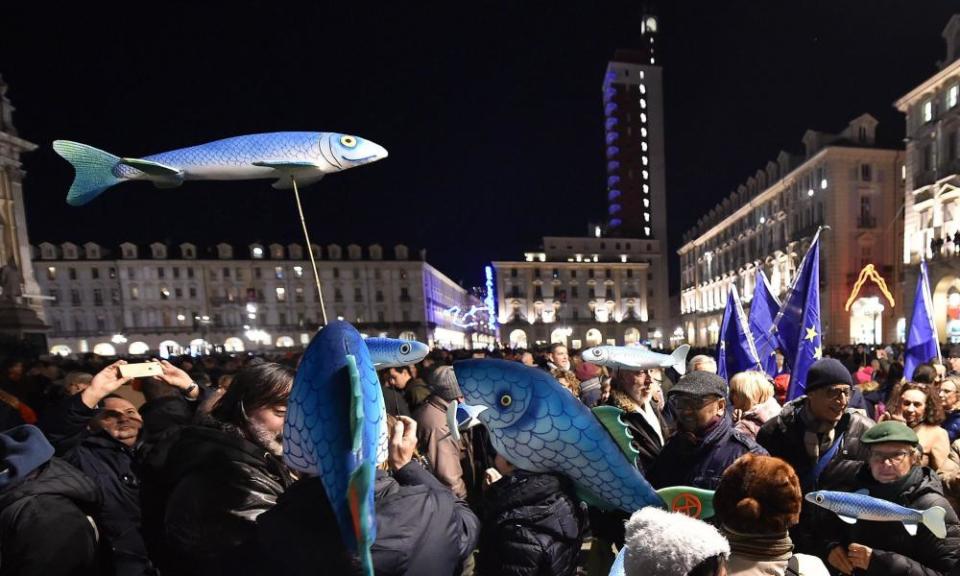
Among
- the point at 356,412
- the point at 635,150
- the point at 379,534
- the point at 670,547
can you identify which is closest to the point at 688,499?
the point at 670,547

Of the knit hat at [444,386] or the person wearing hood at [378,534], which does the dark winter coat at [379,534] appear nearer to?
the person wearing hood at [378,534]

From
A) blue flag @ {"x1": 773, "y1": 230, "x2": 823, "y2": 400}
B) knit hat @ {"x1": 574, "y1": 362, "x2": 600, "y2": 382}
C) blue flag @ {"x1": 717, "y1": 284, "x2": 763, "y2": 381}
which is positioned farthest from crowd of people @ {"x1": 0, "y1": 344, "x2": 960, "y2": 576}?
knit hat @ {"x1": 574, "y1": 362, "x2": 600, "y2": 382}

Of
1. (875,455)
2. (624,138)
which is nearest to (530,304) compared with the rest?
(624,138)

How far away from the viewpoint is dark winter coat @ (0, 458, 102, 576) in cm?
176

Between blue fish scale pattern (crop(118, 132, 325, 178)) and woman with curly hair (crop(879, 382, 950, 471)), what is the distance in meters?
4.69

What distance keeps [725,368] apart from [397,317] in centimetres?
4909

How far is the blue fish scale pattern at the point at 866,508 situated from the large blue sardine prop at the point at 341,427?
7.02 feet

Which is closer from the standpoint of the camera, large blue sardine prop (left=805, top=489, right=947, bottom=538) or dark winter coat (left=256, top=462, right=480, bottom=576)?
dark winter coat (left=256, top=462, right=480, bottom=576)

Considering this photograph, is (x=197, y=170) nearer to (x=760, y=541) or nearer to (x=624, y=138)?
(x=760, y=541)

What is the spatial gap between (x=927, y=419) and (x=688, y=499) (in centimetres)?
288

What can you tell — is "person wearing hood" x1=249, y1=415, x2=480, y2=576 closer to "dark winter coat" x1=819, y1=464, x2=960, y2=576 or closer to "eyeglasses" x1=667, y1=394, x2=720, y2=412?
"eyeglasses" x1=667, y1=394, x2=720, y2=412

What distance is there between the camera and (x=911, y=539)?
6.88ft

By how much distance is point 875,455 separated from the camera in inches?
89.4

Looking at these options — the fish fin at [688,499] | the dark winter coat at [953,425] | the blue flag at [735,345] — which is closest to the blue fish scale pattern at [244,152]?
the fish fin at [688,499]
